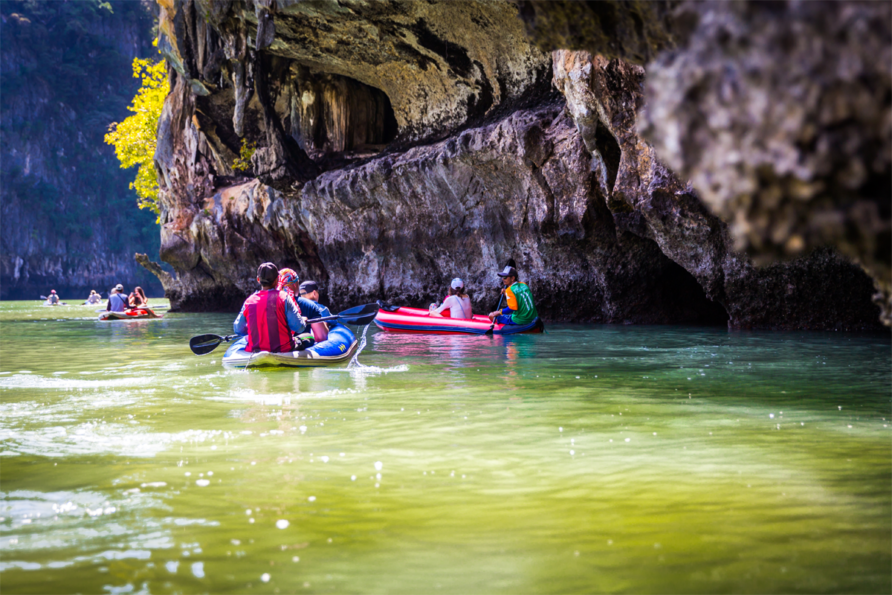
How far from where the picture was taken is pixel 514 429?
5.23 meters

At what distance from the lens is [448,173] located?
60.6 ft

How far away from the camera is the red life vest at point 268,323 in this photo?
8414 millimetres

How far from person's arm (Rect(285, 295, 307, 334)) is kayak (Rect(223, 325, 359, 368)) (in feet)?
1.04

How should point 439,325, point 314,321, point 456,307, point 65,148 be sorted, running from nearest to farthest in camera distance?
1. point 314,321
2. point 439,325
3. point 456,307
4. point 65,148

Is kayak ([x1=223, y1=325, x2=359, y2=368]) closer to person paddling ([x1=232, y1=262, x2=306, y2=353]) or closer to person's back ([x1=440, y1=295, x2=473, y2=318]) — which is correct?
person paddling ([x1=232, y1=262, x2=306, y2=353])

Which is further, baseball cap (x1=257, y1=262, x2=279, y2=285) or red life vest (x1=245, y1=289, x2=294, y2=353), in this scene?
red life vest (x1=245, y1=289, x2=294, y2=353)

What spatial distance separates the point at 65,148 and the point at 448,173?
57.9 m

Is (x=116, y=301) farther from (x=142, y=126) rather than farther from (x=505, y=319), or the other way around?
(x=505, y=319)

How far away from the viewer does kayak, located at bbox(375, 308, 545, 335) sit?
13.7 m

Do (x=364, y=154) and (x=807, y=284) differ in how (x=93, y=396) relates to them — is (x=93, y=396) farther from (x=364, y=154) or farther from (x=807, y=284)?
(x=364, y=154)

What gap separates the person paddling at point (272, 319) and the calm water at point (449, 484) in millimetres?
782

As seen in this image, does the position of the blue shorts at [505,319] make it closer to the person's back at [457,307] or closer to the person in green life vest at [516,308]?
the person in green life vest at [516,308]

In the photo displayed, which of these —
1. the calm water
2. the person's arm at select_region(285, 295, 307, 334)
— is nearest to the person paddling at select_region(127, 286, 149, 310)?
the person's arm at select_region(285, 295, 307, 334)

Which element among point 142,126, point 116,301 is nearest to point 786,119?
point 116,301
